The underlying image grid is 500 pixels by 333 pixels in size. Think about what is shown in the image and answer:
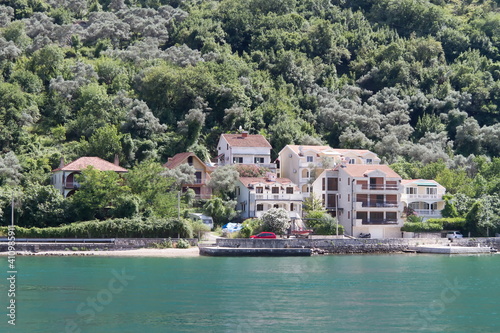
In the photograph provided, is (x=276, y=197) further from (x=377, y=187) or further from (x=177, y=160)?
(x=177, y=160)

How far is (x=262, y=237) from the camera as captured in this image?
72500mm

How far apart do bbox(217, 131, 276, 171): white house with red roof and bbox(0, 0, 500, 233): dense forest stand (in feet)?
10.6

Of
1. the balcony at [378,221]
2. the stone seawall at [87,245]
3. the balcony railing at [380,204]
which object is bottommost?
the stone seawall at [87,245]

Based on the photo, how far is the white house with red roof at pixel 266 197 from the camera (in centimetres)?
8006

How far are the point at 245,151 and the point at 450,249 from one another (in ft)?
83.7

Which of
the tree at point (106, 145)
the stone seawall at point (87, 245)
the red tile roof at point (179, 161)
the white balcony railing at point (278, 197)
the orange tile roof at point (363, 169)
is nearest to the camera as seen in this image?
the stone seawall at point (87, 245)

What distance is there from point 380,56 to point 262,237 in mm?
60519

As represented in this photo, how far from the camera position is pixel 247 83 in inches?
4208

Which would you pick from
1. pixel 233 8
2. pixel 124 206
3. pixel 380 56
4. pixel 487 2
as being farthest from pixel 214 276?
pixel 487 2

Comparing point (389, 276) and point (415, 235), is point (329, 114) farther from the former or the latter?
point (389, 276)

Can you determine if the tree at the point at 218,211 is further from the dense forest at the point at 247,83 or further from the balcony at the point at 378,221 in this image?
the balcony at the point at 378,221

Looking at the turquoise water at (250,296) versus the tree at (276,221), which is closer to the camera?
the turquoise water at (250,296)

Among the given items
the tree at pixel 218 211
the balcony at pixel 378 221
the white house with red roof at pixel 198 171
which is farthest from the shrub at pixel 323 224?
the white house with red roof at pixel 198 171

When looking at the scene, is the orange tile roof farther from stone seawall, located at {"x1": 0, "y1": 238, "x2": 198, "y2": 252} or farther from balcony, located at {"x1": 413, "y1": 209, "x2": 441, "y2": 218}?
stone seawall, located at {"x1": 0, "y1": 238, "x2": 198, "y2": 252}
